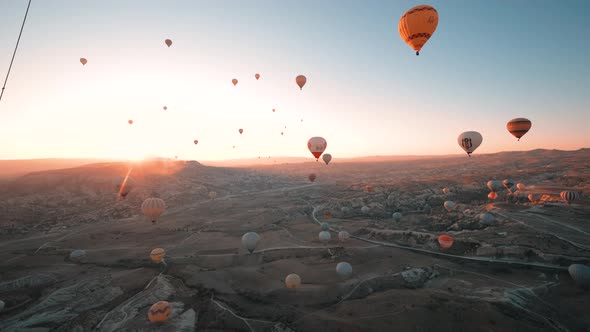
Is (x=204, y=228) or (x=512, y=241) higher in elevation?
(x=512, y=241)

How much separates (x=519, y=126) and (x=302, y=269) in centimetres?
3284

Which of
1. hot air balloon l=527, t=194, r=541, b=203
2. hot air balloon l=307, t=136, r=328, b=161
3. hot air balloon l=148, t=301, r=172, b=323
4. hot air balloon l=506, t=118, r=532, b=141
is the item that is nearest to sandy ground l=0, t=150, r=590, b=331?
hot air balloon l=148, t=301, r=172, b=323

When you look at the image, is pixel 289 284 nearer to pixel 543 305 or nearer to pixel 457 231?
pixel 543 305

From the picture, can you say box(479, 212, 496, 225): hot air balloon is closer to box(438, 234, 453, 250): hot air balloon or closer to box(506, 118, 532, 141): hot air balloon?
box(438, 234, 453, 250): hot air balloon

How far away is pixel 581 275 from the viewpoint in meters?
19.1

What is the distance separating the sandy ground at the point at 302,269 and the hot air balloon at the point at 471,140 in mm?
10165

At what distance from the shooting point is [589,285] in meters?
18.9

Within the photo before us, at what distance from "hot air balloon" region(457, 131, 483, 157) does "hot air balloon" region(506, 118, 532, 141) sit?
21.0ft

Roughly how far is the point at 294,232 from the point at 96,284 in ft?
77.4

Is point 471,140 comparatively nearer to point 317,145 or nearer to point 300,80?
point 317,145

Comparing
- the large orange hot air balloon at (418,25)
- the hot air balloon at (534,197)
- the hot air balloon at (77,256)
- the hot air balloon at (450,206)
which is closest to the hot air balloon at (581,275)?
the large orange hot air balloon at (418,25)

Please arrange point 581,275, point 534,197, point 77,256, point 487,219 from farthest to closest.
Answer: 1. point 534,197
2. point 487,219
3. point 77,256
4. point 581,275

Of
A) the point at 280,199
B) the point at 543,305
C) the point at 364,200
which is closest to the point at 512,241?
the point at 543,305

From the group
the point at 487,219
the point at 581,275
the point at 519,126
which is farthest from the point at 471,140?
the point at 581,275
